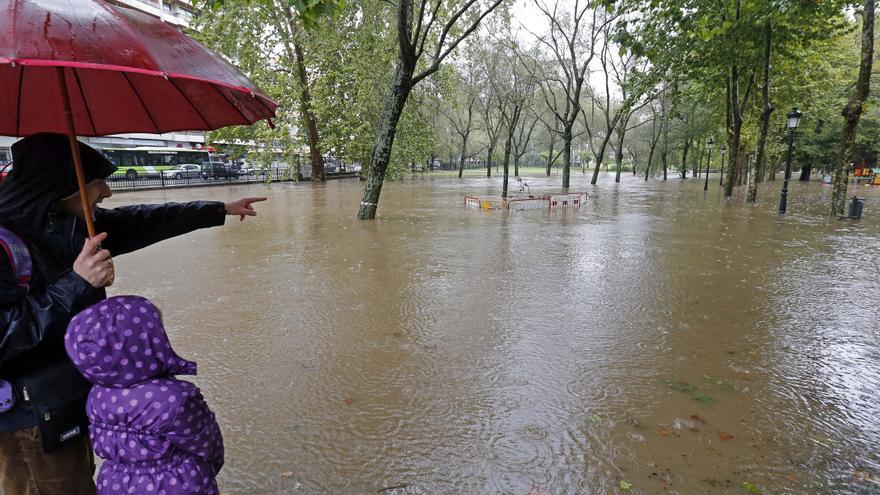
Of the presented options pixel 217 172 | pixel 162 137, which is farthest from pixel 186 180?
pixel 162 137

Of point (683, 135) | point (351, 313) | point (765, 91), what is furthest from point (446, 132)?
point (351, 313)

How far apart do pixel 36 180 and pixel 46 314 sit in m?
0.55

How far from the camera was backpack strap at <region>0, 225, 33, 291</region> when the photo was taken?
161cm

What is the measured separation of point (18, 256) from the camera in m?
1.63

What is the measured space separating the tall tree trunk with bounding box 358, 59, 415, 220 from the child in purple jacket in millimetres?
11353

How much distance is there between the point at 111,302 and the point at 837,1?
688 inches

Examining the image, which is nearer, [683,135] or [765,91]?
[765,91]

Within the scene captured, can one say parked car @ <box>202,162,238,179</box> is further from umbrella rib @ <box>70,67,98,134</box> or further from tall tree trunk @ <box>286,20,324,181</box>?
umbrella rib @ <box>70,67,98,134</box>

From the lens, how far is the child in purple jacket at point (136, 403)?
157 centimetres

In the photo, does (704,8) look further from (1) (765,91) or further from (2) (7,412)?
(2) (7,412)

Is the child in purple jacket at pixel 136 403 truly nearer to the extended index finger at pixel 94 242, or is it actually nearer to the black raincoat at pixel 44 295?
the black raincoat at pixel 44 295

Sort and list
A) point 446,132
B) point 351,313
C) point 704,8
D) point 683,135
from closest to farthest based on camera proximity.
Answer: point 351,313
point 704,8
point 683,135
point 446,132

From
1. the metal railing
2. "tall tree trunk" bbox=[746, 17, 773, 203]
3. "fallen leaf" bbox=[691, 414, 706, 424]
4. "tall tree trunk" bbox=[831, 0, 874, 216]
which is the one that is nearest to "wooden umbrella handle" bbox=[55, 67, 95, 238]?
"fallen leaf" bbox=[691, 414, 706, 424]

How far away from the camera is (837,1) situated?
500 inches
